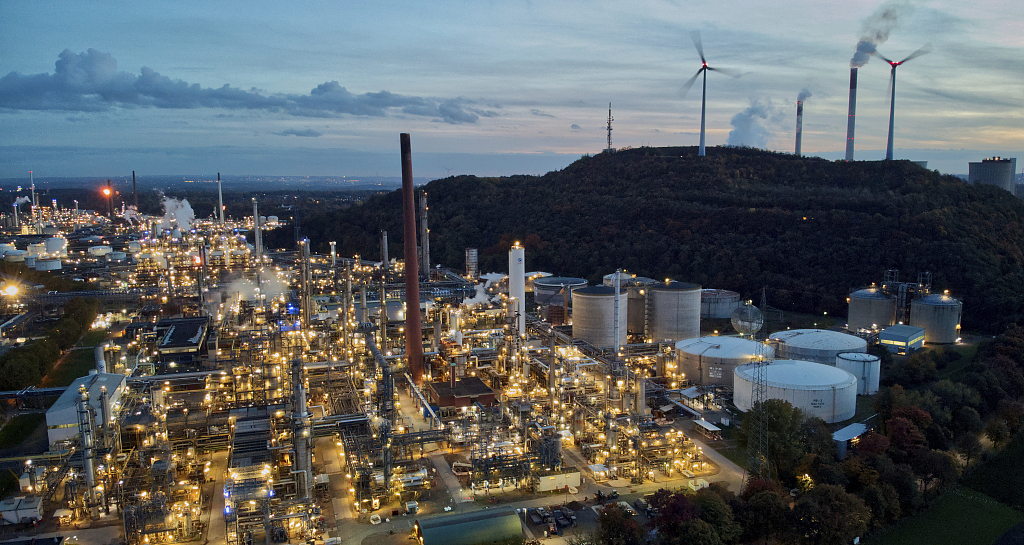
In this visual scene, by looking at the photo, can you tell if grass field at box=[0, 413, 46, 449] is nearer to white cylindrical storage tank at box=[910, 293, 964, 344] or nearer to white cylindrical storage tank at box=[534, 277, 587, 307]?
white cylindrical storage tank at box=[534, 277, 587, 307]

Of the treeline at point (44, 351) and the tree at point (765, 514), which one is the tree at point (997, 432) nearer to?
the tree at point (765, 514)

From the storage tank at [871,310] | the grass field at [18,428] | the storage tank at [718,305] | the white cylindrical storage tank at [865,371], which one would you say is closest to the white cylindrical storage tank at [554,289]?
the storage tank at [718,305]

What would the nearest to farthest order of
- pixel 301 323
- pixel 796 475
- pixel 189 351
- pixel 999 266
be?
pixel 796 475, pixel 189 351, pixel 301 323, pixel 999 266

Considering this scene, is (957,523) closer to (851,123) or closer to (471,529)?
(471,529)

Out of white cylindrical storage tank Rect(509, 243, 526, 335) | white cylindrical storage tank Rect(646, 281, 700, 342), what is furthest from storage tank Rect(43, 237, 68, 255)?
white cylindrical storage tank Rect(646, 281, 700, 342)

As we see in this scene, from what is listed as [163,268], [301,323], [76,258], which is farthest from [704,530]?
[76,258]

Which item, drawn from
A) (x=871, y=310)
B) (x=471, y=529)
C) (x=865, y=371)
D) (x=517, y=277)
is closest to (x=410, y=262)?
(x=517, y=277)

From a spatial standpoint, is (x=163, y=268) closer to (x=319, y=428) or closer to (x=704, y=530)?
(x=319, y=428)
